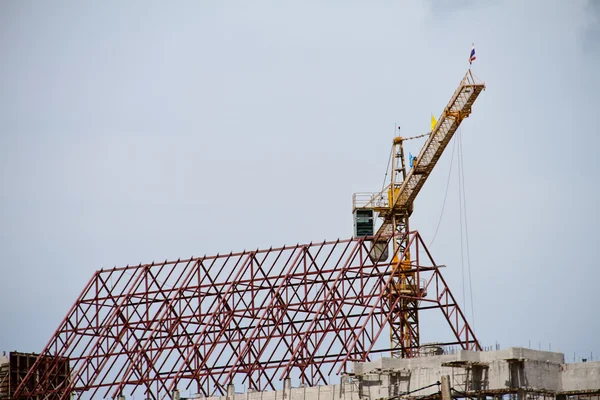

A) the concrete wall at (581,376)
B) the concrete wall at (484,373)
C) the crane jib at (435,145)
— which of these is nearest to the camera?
the concrete wall at (484,373)

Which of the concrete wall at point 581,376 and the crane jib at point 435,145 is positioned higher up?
the crane jib at point 435,145

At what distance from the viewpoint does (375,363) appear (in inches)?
3526

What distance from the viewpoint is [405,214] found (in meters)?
114

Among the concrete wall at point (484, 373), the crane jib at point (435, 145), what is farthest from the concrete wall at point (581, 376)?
the crane jib at point (435, 145)

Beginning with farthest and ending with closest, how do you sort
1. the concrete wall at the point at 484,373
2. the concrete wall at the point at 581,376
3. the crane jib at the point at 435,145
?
the crane jib at the point at 435,145 → the concrete wall at the point at 581,376 → the concrete wall at the point at 484,373

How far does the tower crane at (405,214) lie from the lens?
10812 cm

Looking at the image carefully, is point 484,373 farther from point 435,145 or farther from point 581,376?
point 435,145

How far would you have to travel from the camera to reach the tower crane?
4257 inches

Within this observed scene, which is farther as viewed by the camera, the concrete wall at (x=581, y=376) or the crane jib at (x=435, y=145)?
the crane jib at (x=435, y=145)

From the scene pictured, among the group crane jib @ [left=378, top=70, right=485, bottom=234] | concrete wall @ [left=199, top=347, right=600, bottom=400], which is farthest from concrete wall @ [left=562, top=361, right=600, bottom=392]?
crane jib @ [left=378, top=70, right=485, bottom=234]

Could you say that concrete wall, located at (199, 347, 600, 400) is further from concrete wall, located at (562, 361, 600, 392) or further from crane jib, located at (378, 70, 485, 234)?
crane jib, located at (378, 70, 485, 234)

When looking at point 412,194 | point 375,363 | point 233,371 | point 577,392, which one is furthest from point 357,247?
point 577,392

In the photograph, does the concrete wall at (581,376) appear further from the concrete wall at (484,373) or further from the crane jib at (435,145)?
the crane jib at (435,145)

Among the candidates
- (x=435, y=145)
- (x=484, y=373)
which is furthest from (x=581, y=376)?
(x=435, y=145)
